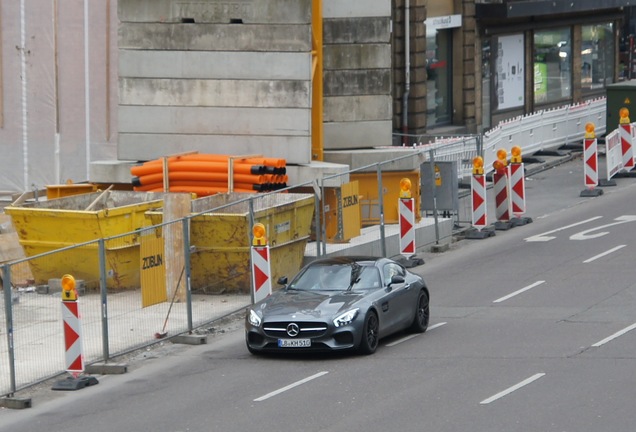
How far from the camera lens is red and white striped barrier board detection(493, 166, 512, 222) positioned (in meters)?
27.2

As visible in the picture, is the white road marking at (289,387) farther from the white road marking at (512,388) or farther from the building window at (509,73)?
the building window at (509,73)

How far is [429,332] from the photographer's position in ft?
61.8

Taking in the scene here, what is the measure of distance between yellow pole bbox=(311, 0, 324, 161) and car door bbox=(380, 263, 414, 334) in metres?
8.73

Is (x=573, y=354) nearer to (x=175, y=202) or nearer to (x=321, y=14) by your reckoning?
(x=175, y=202)

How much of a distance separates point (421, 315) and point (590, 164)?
13243mm

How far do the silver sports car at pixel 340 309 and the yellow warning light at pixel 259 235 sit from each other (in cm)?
127

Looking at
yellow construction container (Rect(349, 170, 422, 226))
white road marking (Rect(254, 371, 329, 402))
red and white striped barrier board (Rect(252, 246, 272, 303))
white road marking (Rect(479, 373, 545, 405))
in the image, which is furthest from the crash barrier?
white road marking (Rect(479, 373, 545, 405))

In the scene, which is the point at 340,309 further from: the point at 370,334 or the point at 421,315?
the point at 421,315

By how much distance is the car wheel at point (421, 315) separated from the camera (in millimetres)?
18641

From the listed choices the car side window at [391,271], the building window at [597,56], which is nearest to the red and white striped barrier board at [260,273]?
the car side window at [391,271]

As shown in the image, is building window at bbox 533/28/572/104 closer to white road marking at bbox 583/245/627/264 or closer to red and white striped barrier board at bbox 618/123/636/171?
red and white striped barrier board at bbox 618/123/636/171

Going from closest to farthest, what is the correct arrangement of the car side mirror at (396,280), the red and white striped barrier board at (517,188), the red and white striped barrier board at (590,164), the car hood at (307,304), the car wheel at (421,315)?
the car hood at (307,304)
the car side mirror at (396,280)
the car wheel at (421,315)
the red and white striped barrier board at (517,188)
the red and white striped barrier board at (590,164)

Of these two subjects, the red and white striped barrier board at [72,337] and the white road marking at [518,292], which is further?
the white road marking at [518,292]

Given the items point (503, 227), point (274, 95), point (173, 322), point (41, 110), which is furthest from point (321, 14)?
point (173, 322)
